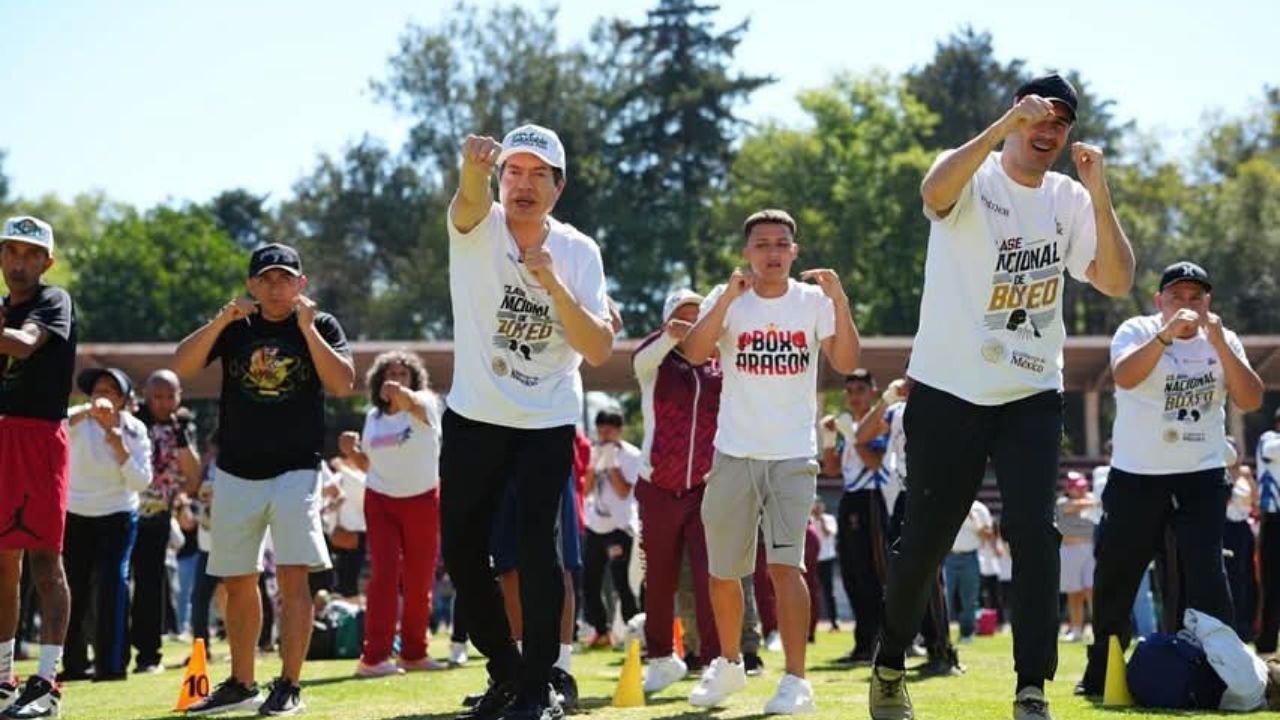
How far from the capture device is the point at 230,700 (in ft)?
28.2

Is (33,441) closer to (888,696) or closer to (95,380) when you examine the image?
(95,380)

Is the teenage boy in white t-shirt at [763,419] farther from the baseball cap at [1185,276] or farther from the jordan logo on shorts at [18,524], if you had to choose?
the jordan logo on shorts at [18,524]

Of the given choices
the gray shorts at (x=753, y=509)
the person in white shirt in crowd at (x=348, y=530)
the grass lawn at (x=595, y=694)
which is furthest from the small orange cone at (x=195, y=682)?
the person in white shirt in crowd at (x=348, y=530)

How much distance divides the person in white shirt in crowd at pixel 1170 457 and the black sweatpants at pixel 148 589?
7546 millimetres

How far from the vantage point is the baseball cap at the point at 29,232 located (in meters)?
8.73

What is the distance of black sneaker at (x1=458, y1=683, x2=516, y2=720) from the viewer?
24.6 feet

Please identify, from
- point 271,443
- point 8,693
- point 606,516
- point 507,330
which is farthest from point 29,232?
point 606,516

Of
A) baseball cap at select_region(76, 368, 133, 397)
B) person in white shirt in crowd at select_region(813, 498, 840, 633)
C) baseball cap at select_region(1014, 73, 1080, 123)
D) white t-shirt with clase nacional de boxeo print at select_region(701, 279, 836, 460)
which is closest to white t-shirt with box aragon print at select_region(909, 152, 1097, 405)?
baseball cap at select_region(1014, 73, 1080, 123)

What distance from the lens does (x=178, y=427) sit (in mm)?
14000

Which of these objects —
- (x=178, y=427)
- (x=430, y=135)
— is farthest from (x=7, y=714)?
(x=430, y=135)

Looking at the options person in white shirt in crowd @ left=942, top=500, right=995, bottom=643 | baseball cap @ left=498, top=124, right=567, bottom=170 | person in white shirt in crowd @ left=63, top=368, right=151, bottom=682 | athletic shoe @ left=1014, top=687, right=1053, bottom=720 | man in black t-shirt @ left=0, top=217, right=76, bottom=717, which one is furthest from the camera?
person in white shirt in crowd @ left=942, top=500, right=995, bottom=643

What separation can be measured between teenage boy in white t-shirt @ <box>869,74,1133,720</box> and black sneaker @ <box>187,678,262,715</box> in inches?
140

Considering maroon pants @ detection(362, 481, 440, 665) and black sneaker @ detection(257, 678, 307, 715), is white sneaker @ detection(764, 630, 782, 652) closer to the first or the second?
maroon pants @ detection(362, 481, 440, 665)

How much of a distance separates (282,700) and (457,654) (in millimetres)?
4955
